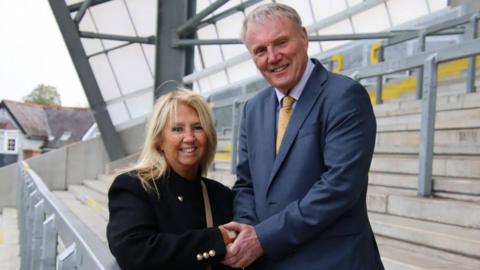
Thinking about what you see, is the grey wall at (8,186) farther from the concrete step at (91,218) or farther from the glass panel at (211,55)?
the glass panel at (211,55)

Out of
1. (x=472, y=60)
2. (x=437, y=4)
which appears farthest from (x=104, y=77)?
(x=472, y=60)

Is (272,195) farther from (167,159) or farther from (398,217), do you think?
(398,217)

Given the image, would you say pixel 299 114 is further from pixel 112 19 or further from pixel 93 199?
pixel 112 19

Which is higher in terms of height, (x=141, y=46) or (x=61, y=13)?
(x=61, y=13)

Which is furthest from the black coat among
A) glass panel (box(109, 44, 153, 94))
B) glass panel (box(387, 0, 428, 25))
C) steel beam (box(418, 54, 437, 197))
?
glass panel (box(109, 44, 153, 94))

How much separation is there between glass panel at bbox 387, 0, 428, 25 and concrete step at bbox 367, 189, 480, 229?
25.7ft

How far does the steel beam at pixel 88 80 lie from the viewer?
512 inches

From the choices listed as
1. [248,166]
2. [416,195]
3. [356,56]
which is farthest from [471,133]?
[356,56]

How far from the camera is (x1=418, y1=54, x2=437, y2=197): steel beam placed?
3.46 metres

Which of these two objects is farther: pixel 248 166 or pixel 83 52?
pixel 83 52

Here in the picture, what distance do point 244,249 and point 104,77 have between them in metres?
14.0

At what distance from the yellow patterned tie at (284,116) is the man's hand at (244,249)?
0.94ft

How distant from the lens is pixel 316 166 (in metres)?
1.57

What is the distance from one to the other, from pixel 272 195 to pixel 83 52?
1312cm
